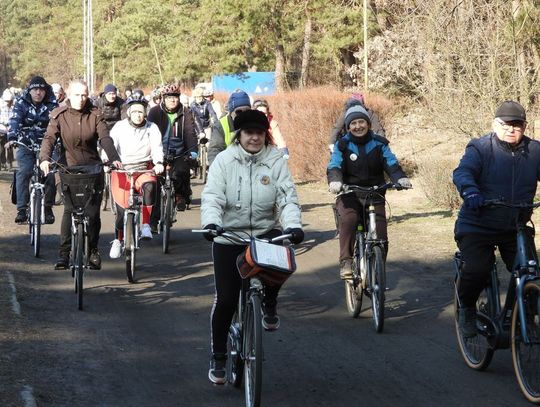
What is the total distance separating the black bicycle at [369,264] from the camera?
912 centimetres

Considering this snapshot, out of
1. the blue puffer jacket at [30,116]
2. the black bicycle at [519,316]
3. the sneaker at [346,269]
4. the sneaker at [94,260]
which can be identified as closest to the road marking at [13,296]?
the sneaker at [94,260]

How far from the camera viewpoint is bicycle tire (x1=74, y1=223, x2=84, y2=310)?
9.98 metres

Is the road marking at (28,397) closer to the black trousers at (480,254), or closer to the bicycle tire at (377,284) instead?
the black trousers at (480,254)

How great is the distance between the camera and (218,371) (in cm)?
711

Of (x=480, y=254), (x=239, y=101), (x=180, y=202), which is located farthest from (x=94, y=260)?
(x=480, y=254)

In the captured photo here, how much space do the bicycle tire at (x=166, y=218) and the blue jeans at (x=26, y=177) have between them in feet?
4.70

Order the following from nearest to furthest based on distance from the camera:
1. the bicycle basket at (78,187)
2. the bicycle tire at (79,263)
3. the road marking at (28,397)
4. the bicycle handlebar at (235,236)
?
the bicycle handlebar at (235,236)
the road marking at (28,397)
the bicycle tire at (79,263)
the bicycle basket at (78,187)

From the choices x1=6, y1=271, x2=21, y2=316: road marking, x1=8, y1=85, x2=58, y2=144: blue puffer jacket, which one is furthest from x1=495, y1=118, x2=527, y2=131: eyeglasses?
x1=8, y1=85, x2=58, y2=144: blue puffer jacket

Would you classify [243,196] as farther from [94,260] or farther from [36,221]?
[36,221]

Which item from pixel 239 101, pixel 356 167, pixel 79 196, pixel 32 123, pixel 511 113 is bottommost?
pixel 79 196

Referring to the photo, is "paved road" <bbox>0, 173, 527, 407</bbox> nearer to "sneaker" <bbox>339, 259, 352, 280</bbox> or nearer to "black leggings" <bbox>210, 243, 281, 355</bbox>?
"sneaker" <bbox>339, 259, 352, 280</bbox>

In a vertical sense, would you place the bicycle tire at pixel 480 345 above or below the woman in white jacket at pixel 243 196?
below

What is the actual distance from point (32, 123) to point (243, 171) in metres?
7.25

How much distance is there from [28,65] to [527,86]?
382 feet
